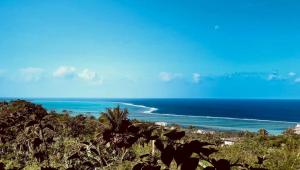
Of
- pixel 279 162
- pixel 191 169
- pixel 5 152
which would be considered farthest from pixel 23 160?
pixel 191 169

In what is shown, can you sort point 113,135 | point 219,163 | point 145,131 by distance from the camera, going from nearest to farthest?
point 219,163 → point 145,131 → point 113,135

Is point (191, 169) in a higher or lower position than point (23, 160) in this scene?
higher

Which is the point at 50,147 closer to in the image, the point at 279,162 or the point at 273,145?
the point at 279,162

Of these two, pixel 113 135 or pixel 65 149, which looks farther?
pixel 65 149

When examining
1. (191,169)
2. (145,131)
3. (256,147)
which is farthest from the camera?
(256,147)

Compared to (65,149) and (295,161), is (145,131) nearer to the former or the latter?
(295,161)

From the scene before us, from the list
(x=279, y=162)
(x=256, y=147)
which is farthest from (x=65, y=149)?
(x=256, y=147)

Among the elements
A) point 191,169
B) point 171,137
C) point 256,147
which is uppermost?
point 171,137
